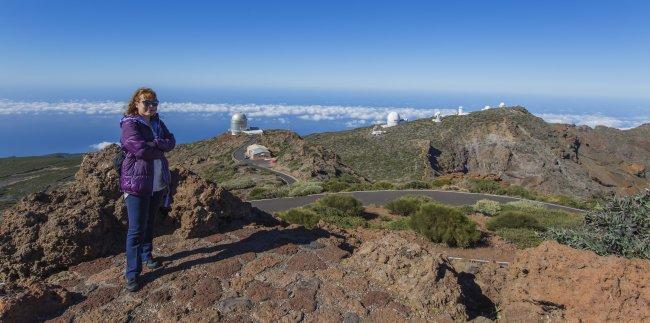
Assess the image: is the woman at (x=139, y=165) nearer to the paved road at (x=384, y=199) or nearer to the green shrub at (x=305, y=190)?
the paved road at (x=384, y=199)

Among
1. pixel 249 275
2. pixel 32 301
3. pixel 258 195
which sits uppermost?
pixel 32 301

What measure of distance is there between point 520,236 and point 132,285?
8.41 metres

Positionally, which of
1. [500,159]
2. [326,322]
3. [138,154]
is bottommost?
[500,159]

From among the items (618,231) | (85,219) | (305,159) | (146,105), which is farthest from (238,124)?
(618,231)

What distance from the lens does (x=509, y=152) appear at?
4188 centimetres

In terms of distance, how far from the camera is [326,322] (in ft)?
12.2

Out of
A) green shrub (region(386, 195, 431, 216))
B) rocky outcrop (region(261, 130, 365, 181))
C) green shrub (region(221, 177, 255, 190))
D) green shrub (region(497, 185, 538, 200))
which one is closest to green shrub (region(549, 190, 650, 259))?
green shrub (region(386, 195, 431, 216))

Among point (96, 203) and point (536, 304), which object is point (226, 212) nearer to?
point (96, 203)

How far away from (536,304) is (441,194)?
15.0 m

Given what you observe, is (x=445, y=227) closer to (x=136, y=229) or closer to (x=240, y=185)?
(x=136, y=229)

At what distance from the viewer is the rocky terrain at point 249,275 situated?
3.67 meters

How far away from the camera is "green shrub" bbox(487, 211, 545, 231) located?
1045 centimetres

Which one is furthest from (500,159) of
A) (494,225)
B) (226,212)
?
(226,212)

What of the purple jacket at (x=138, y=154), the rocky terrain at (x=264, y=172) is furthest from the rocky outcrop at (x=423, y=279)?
the rocky terrain at (x=264, y=172)
